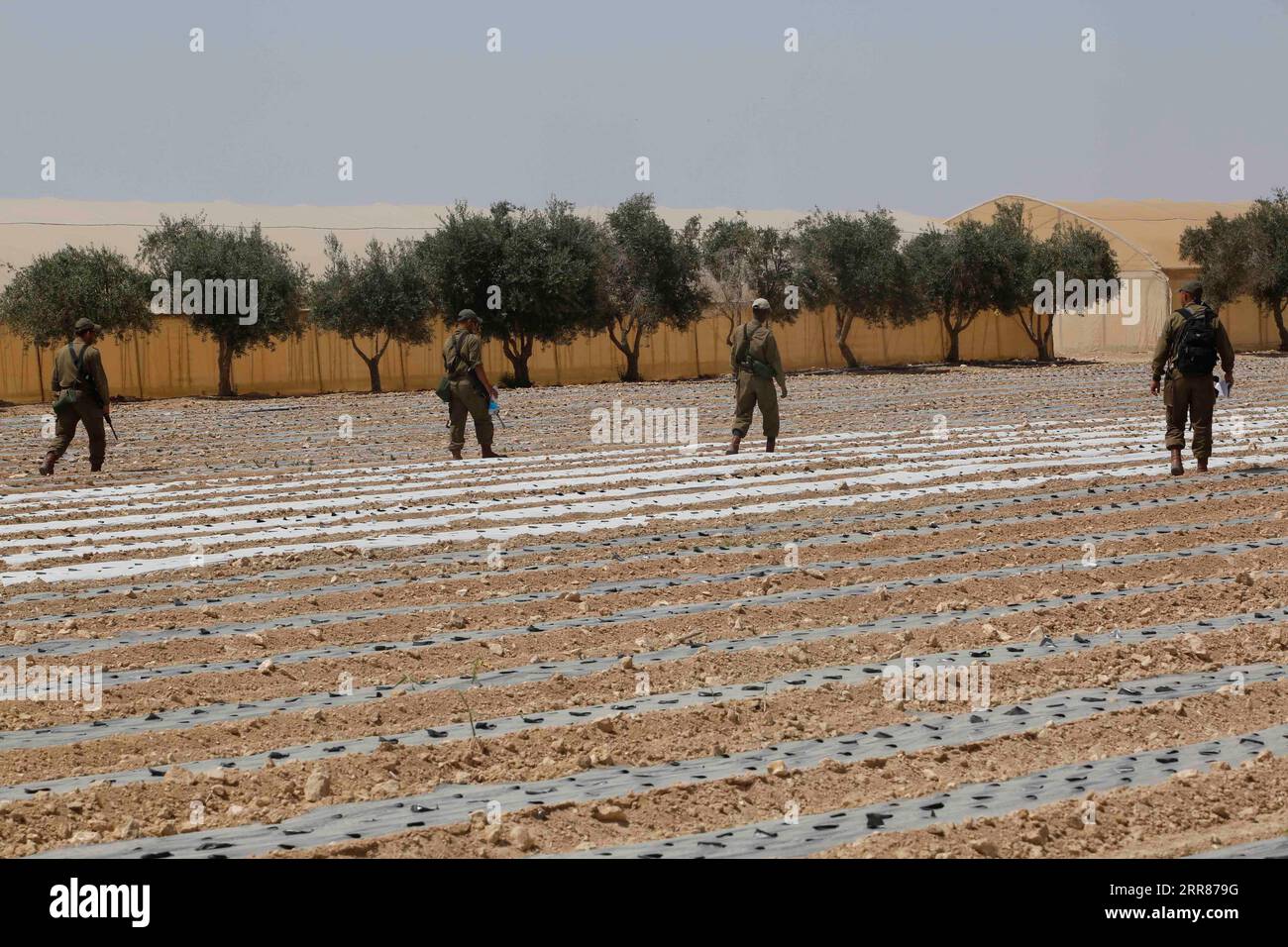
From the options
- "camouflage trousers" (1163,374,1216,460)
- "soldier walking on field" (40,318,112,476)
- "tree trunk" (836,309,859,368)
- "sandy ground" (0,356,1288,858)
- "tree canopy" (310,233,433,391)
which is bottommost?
"sandy ground" (0,356,1288,858)

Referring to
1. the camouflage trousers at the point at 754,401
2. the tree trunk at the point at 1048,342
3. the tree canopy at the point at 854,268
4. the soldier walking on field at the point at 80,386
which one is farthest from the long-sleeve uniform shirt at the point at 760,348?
the tree trunk at the point at 1048,342

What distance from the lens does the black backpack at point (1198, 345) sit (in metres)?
16.1

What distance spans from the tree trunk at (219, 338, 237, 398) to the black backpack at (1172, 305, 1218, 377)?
36.2m

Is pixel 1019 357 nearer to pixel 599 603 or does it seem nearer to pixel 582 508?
pixel 582 508

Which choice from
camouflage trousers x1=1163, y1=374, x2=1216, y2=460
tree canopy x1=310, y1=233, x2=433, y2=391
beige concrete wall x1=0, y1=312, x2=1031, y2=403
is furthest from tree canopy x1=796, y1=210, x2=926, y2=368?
camouflage trousers x1=1163, y1=374, x2=1216, y2=460

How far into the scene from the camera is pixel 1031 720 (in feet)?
24.3

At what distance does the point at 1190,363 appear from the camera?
16078mm

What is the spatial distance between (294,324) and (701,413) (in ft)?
71.3

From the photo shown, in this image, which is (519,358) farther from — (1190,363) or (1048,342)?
(1190,363)

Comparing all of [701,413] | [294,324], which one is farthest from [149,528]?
[294,324]

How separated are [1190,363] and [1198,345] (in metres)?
0.20

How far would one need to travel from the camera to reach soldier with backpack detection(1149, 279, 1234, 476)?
52.8 ft

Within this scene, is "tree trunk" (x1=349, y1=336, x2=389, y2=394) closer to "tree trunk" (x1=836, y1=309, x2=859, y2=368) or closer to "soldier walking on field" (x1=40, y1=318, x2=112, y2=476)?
"tree trunk" (x1=836, y1=309, x2=859, y2=368)

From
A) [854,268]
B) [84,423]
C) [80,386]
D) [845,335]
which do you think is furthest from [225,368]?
[84,423]
